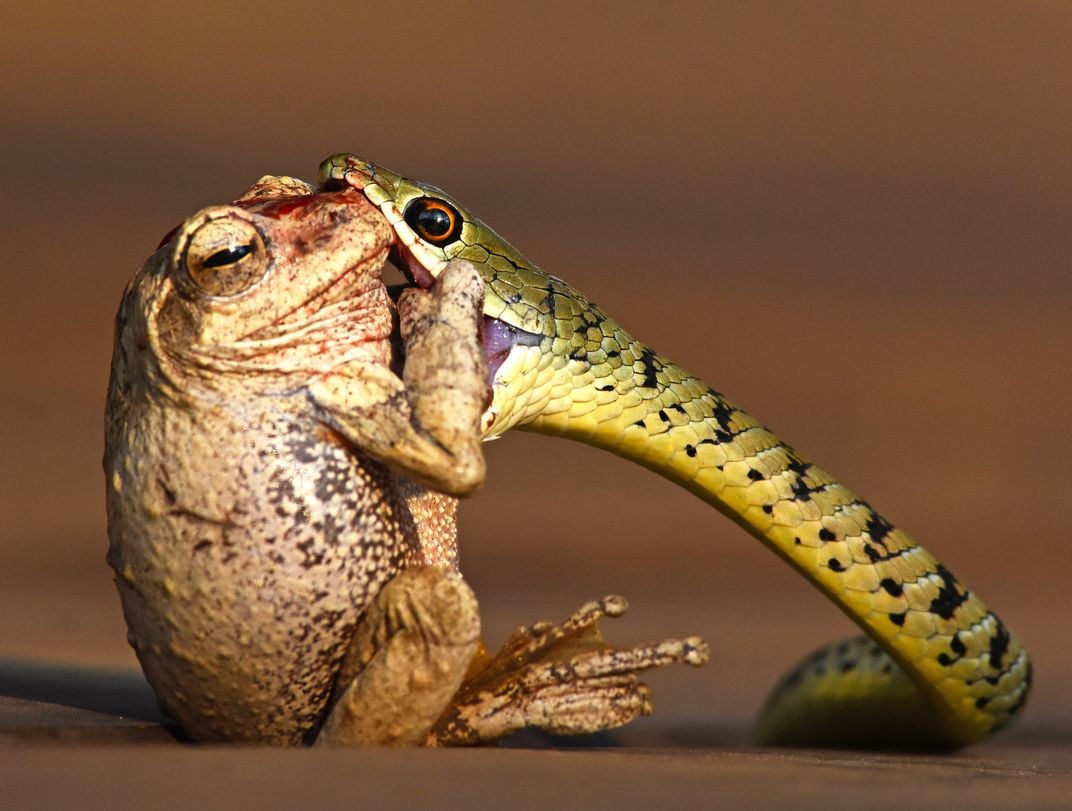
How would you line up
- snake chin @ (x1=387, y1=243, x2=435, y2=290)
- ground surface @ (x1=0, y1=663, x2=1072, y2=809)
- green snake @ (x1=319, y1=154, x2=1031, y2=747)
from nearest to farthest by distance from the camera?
ground surface @ (x1=0, y1=663, x2=1072, y2=809), snake chin @ (x1=387, y1=243, x2=435, y2=290), green snake @ (x1=319, y1=154, x2=1031, y2=747)

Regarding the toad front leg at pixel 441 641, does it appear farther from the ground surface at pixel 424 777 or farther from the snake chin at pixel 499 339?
the snake chin at pixel 499 339

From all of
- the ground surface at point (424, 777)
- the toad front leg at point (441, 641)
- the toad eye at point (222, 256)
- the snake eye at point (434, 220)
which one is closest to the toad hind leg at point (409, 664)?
the toad front leg at point (441, 641)

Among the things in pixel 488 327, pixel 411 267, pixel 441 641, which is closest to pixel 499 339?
pixel 488 327

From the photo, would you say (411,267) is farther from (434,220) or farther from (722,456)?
(722,456)

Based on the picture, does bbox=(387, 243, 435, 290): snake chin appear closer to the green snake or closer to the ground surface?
the green snake

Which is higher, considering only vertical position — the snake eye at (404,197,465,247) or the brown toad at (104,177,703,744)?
the snake eye at (404,197,465,247)

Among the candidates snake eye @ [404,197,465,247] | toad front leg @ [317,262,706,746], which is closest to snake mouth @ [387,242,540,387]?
snake eye @ [404,197,465,247]

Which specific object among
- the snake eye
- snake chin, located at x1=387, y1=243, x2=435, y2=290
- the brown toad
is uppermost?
the snake eye

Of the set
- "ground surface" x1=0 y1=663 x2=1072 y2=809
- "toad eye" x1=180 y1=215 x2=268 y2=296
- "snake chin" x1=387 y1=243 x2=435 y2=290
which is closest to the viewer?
"ground surface" x1=0 y1=663 x2=1072 y2=809

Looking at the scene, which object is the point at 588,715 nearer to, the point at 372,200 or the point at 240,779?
the point at 240,779
